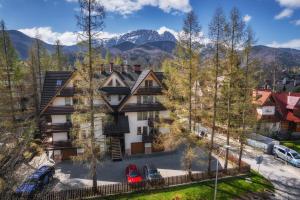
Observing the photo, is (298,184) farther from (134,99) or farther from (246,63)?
(134,99)

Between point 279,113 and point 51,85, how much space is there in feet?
139

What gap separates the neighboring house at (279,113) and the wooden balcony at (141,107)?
20.7 metres

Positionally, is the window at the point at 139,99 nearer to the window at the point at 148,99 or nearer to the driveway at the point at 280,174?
the window at the point at 148,99

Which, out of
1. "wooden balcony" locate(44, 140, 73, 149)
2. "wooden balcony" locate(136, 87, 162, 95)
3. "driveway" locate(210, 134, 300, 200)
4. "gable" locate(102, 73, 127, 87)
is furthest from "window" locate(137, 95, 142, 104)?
"driveway" locate(210, 134, 300, 200)

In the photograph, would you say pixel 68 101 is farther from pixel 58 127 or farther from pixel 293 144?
pixel 293 144

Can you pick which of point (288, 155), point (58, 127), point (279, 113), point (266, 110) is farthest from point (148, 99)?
point (279, 113)

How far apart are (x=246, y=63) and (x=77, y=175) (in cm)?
2375

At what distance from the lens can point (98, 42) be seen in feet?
64.4

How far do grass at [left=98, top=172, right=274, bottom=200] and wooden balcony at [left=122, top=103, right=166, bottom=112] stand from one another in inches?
495

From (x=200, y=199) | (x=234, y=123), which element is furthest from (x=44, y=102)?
(x=234, y=123)

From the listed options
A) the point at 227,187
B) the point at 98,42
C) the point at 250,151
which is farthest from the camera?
the point at 250,151

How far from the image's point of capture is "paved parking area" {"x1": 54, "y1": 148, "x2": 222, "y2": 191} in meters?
24.9

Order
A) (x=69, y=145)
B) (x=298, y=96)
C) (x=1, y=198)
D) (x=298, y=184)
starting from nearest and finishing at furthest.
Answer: (x=1, y=198), (x=298, y=184), (x=69, y=145), (x=298, y=96)

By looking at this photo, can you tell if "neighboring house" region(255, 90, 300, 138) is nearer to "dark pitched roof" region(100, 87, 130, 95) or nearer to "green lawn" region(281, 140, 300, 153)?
"green lawn" region(281, 140, 300, 153)
